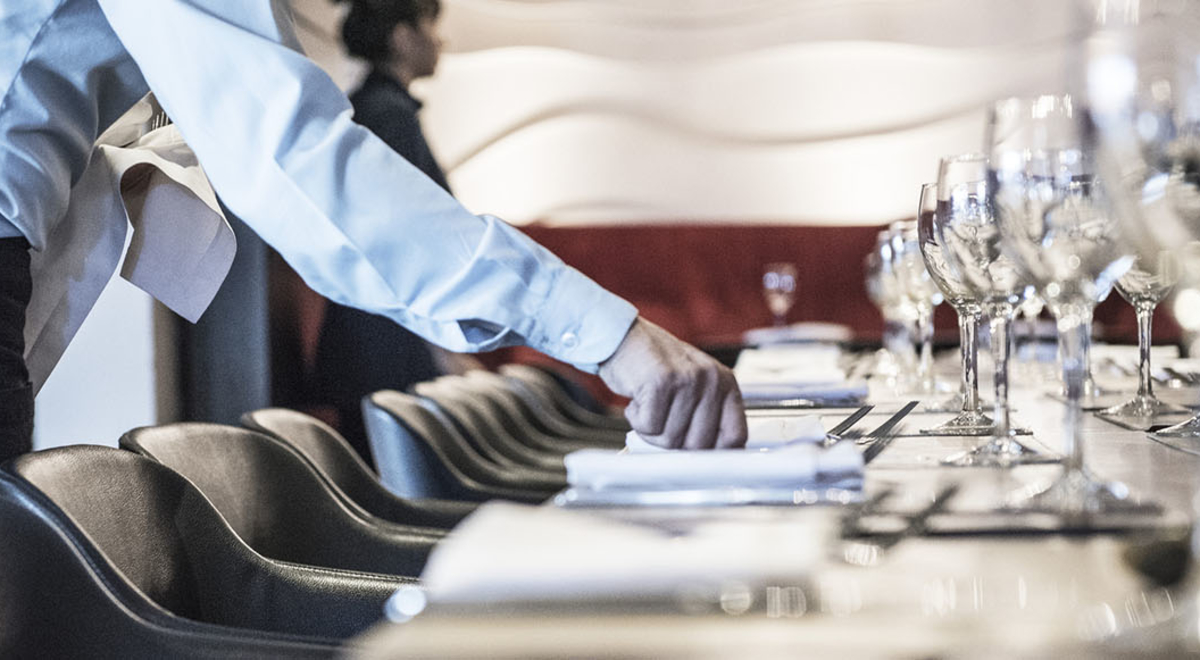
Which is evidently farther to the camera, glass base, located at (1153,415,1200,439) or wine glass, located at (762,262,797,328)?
wine glass, located at (762,262,797,328)

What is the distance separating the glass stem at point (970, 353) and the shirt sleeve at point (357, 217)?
14.9 inches

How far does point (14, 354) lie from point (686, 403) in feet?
2.51

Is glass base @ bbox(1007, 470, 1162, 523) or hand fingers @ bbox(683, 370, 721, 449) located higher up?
glass base @ bbox(1007, 470, 1162, 523)

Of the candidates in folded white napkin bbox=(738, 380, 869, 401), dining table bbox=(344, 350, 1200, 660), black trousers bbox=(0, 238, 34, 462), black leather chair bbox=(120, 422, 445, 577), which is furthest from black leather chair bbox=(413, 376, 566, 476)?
dining table bbox=(344, 350, 1200, 660)

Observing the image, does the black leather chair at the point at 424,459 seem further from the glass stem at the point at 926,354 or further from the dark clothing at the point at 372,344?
the dark clothing at the point at 372,344

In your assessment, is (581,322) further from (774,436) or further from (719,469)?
(719,469)

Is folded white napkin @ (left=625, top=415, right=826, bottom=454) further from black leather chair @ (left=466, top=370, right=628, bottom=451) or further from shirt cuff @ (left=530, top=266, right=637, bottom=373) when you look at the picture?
black leather chair @ (left=466, top=370, right=628, bottom=451)

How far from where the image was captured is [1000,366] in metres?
1.00

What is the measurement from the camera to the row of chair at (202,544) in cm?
88

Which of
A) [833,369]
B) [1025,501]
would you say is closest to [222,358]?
[833,369]

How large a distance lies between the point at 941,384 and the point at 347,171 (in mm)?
1117

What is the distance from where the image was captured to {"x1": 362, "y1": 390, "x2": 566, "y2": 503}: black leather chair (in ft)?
6.21

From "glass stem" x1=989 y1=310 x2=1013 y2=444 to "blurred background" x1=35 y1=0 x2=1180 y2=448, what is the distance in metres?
5.01

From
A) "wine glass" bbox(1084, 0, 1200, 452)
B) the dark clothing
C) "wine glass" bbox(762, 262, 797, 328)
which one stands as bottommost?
"wine glass" bbox(762, 262, 797, 328)
